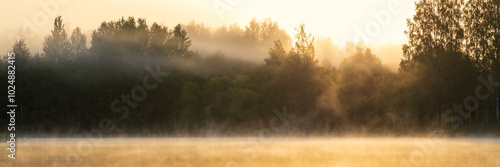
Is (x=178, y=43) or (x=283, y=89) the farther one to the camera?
(x=178, y=43)

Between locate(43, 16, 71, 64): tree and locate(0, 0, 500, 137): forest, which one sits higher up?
locate(43, 16, 71, 64): tree

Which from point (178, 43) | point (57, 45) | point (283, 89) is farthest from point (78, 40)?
point (283, 89)

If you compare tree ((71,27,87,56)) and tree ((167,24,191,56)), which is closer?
tree ((167,24,191,56))

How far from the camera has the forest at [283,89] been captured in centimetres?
5562

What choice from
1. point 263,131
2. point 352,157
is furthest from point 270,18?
point 352,157

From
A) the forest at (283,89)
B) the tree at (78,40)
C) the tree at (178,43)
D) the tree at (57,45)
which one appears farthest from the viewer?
the tree at (78,40)

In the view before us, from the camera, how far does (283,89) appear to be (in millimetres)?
60562

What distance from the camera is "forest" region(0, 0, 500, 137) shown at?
55625 mm

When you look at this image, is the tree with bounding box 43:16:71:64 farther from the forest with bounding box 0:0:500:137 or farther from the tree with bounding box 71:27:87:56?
the forest with bounding box 0:0:500:137

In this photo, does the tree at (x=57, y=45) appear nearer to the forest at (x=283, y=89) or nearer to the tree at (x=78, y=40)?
the tree at (x=78, y=40)

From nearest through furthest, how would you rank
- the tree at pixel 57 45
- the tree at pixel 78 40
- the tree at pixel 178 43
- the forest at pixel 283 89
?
the forest at pixel 283 89 → the tree at pixel 178 43 → the tree at pixel 57 45 → the tree at pixel 78 40

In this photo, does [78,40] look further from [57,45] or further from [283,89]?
[283,89]

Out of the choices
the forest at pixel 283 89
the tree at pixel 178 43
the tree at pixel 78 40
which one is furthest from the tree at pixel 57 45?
the tree at pixel 178 43

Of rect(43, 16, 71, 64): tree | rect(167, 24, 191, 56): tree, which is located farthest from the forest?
rect(43, 16, 71, 64): tree
